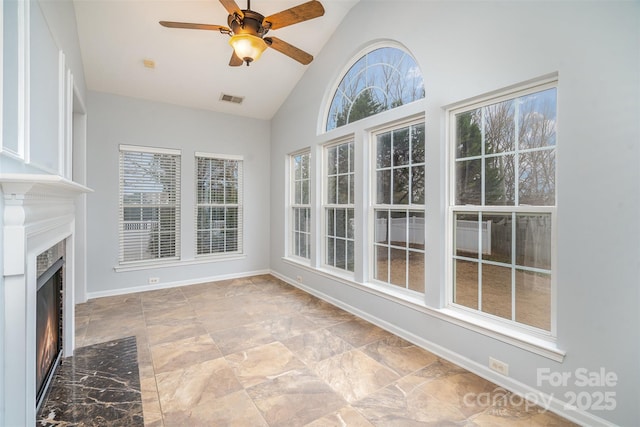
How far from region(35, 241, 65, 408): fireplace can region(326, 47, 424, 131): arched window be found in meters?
3.31

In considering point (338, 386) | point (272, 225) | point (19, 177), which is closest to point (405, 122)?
point (338, 386)

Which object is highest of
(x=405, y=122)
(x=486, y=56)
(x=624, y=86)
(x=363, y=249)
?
(x=486, y=56)

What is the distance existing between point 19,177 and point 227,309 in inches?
118

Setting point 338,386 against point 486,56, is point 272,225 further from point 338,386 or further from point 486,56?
point 486,56

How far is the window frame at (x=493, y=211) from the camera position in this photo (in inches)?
81.0

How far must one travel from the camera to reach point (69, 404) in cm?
207

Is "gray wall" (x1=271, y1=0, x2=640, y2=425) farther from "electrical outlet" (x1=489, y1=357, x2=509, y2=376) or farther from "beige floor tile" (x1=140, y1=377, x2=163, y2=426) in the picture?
"beige floor tile" (x1=140, y1=377, x2=163, y2=426)

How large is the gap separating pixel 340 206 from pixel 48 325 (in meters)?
3.15

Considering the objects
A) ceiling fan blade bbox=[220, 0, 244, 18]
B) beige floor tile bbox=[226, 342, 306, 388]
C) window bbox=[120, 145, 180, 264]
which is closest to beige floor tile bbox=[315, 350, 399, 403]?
beige floor tile bbox=[226, 342, 306, 388]

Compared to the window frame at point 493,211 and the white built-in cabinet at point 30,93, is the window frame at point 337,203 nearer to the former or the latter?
the window frame at point 493,211

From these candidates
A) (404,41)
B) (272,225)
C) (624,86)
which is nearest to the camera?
(624,86)

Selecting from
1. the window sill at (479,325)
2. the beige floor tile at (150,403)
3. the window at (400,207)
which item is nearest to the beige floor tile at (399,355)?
the window sill at (479,325)

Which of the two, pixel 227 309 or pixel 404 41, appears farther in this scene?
pixel 227 309

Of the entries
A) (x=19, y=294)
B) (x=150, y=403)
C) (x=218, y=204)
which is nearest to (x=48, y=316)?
(x=150, y=403)
